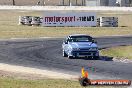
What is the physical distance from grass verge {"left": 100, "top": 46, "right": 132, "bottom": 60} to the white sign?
85.2 ft

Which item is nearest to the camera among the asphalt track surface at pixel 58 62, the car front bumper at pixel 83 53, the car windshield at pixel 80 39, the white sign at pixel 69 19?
the asphalt track surface at pixel 58 62

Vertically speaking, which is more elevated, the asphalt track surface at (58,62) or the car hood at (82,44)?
the car hood at (82,44)

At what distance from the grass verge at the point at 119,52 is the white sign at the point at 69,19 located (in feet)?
85.2

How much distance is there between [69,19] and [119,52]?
2923cm

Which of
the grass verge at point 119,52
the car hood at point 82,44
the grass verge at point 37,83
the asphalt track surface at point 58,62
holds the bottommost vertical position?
the grass verge at point 119,52

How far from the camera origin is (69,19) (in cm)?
6481

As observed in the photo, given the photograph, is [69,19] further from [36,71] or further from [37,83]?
[37,83]

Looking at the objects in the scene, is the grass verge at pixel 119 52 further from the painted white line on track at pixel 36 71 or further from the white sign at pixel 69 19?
the white sign at pixel 69 19

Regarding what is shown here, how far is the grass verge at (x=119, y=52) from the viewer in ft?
111

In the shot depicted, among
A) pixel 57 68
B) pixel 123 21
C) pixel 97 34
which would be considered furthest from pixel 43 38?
pixel 123 21

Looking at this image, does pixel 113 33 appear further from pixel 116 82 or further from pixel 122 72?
pixel 116 82

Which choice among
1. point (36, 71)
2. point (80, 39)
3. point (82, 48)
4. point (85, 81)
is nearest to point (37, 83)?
point (85, 81)

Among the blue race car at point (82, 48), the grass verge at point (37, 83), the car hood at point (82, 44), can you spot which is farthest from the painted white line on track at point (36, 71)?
the car hood at point (82, 44)

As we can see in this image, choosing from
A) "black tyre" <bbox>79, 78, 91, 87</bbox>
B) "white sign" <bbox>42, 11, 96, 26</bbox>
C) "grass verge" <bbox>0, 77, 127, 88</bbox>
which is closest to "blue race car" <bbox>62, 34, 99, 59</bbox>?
"grass verge" <bbox>0, 77, 127, 88</bbox>
